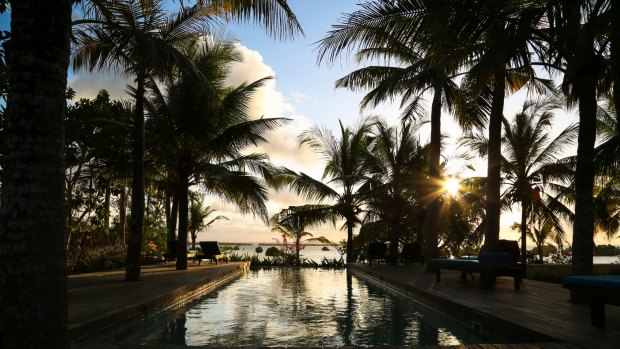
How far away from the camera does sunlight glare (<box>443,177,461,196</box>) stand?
19702mm

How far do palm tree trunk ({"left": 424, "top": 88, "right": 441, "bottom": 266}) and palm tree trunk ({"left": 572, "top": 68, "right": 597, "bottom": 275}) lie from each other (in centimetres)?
664

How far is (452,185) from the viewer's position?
19.9 metres

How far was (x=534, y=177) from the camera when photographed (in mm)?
18125

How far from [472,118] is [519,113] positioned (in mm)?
6445

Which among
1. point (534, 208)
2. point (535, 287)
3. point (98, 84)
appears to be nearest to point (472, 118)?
point (535, 287)

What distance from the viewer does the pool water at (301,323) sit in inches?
230

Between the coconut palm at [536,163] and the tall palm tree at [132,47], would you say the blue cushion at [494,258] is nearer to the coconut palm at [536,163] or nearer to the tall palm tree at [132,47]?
the tall palm tree at [132,47]

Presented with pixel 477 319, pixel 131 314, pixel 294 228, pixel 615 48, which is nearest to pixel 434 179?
pixel 615 48

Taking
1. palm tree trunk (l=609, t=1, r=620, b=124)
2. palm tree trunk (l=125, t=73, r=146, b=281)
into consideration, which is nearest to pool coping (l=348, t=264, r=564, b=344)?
palm tree trunk (l=609, t=1, r=620, b=124)

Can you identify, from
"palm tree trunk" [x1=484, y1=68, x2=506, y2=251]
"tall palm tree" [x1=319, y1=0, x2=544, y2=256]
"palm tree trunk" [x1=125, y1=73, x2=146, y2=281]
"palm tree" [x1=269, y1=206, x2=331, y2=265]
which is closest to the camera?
"tall palm tree" [x1=319, y1=0, x2=544, y2=256]

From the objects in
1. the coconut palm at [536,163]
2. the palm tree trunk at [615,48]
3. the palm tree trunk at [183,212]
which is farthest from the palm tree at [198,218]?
the palm tree trunk at [615,48]

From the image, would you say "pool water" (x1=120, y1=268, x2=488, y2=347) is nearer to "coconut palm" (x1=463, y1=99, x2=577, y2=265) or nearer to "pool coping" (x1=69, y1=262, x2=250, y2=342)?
"pool coping" (x1=69, y1=262, x2=250, y2=342)

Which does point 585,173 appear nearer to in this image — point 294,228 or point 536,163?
point 536,163

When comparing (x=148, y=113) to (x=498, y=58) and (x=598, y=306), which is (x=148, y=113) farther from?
(x=598, y=306)
